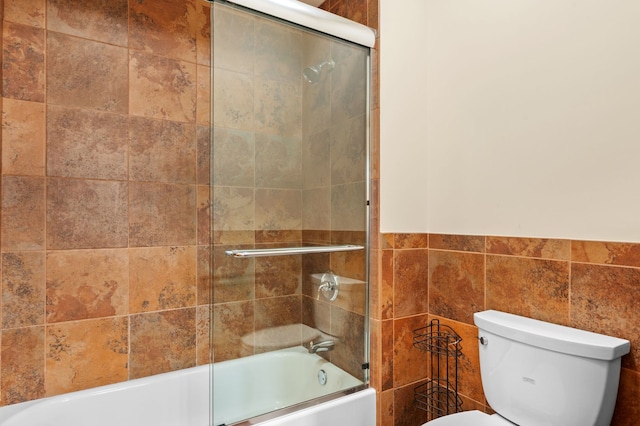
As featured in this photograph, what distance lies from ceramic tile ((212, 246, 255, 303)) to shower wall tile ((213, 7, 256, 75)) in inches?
27.9

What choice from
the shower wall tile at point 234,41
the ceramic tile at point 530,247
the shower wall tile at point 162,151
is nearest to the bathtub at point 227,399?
the ceramic tile at point 530,247

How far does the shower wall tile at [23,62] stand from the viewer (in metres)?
1.45

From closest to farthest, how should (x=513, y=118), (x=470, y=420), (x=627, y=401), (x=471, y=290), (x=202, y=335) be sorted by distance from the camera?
(x=627, y=401) < (x=470, y=420) < (x=513, y=118) < (x=471, y=290) < (x=202, y=335)

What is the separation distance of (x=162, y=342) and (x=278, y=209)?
3.08 ft

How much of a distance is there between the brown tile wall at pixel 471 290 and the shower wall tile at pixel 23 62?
1.40m

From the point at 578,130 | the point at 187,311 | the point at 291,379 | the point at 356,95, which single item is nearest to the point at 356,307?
the point at 291,379

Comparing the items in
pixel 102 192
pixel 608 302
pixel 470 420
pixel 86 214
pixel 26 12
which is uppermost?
pixel 26 12

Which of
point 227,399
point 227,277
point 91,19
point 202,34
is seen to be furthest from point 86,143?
point 227,399

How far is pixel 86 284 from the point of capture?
62.6 inches

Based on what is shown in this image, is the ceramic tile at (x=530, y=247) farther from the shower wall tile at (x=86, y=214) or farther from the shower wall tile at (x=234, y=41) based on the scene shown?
the shower wall tile at (x=86, y=214)

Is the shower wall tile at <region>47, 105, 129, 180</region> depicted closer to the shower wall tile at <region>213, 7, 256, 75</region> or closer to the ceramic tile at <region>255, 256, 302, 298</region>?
the shower wall tile at <region>213, 7, 256, 75</region>

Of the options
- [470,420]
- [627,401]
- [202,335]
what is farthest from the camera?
[202,335]

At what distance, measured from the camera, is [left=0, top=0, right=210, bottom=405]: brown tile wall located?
4.83 ft

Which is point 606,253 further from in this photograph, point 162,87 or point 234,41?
point 162,87
